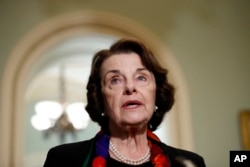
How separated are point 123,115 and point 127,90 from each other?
0.04 metres

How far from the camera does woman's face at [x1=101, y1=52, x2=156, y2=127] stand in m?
0.65

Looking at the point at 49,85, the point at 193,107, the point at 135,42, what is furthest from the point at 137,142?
the point at 49,85

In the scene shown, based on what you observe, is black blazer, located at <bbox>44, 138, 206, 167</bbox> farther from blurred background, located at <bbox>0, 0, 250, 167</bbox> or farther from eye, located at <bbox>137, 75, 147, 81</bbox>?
blurred background, located at <bbox>0, 0, 250, 167</bbox>

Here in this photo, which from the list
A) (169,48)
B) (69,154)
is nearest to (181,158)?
(69,154)

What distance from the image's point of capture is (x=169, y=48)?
1411 mm

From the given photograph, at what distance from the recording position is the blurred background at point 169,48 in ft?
3.94

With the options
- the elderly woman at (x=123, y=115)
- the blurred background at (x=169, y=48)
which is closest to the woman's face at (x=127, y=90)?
the elderly woman at (x=123, y=115)

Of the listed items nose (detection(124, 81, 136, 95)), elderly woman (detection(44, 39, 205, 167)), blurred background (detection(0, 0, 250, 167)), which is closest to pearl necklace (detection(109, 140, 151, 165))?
elderly woman (detection(44, 39, 205, 167))

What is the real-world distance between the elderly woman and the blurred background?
40 centimetres

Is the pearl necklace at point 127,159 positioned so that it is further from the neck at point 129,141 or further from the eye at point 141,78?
the eye at point 141,78

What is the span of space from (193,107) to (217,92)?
0.10 m

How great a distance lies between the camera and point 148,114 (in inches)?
26.0

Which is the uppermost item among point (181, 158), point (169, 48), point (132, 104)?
point (169, 48)

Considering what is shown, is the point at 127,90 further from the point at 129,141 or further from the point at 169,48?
the point at 169,48
